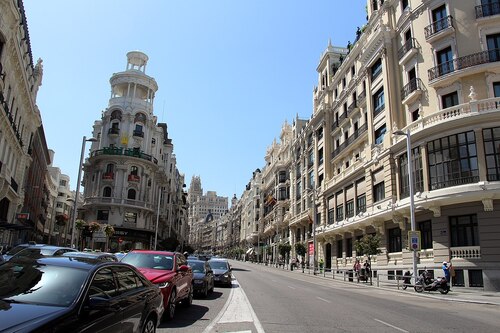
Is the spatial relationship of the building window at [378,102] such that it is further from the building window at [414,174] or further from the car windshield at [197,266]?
the car windshield at [197,266]

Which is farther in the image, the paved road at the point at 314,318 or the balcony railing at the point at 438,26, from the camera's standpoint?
the balcony railing at the point at 438,26

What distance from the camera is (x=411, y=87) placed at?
31.6 metres

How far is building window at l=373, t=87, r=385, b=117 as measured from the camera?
36438 mm

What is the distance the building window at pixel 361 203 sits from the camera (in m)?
38.9

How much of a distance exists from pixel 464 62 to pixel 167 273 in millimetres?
25900

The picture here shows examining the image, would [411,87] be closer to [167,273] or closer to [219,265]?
[219,265]

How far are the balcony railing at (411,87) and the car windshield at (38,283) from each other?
30256mm

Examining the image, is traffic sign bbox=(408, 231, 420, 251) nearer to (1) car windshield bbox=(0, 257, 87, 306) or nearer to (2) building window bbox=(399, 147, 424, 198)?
(2) building window bbox=(399, 147, 424, 198)

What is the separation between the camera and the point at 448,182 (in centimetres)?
2598

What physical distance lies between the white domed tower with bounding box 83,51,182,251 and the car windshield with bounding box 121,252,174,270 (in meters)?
50.5

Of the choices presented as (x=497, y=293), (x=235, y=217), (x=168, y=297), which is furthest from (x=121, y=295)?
(x=235, y=217)

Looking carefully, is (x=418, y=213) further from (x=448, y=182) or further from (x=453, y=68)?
(x=453, y=68)

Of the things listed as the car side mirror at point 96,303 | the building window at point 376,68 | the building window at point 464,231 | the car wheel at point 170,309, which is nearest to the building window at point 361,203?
the building window at point 376,68

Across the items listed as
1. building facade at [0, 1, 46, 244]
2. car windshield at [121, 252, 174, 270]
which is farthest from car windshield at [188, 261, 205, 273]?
building facade at [0, 1, 46, 244]
